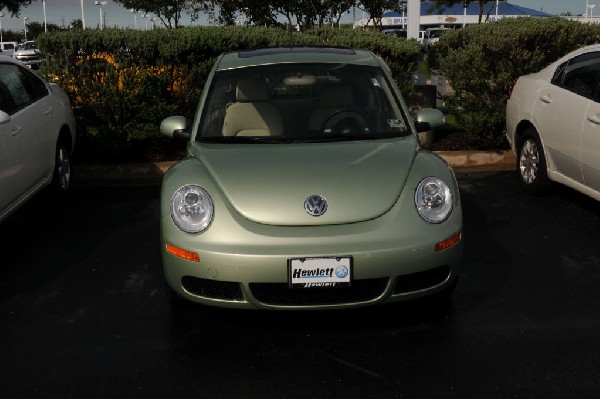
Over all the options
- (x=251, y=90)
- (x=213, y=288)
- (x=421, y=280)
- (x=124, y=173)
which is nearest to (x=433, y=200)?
(x=421, y=280)

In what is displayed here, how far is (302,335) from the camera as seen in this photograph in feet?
12.9

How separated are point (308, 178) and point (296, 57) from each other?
1.58 m

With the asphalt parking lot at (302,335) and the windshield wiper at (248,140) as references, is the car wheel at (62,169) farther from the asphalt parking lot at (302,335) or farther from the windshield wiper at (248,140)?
the windshield wiper at (248,140)

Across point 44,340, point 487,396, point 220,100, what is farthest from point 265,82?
point 487,396

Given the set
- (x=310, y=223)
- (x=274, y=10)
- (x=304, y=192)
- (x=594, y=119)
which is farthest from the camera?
(x=274, y=10)

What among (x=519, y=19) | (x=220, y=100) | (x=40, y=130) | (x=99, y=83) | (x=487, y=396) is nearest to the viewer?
(x=487, y=396)

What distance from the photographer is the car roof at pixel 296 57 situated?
5.01 metres

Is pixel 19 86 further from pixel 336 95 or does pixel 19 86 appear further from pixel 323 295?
pixel 323 295

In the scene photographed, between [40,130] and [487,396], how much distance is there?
187 inches

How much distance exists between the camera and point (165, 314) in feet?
14.0

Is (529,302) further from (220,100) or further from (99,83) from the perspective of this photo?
(99,83)

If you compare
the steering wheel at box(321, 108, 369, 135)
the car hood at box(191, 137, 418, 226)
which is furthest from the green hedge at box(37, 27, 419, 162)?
the car hood at box(191, 137, 418, 226)

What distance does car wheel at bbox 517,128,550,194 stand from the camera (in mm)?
6758

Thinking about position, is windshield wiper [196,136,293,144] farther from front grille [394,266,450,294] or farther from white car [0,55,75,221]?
white car [0,55,75,221]
